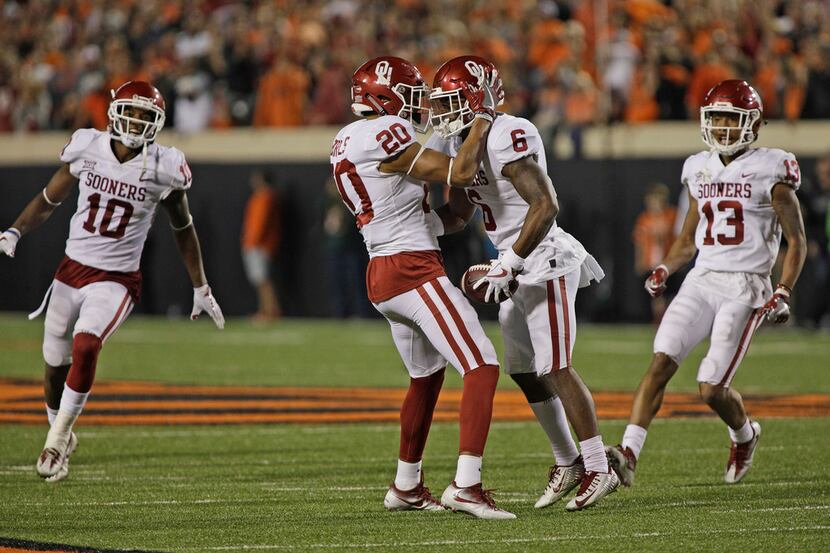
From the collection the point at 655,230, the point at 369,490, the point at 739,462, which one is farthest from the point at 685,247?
the point at 655,230

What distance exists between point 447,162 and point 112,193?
2186mm

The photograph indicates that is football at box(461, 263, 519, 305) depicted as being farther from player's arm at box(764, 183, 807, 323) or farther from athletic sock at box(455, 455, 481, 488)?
player's arm at box(764, 183, 807, 323)

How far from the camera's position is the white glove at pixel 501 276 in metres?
5.56

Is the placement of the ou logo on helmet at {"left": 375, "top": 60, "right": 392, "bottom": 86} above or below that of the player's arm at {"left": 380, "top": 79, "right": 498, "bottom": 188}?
above

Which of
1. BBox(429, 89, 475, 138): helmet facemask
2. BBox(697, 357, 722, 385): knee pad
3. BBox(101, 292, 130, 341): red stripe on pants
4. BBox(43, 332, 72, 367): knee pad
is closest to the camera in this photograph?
BBox(429, 89, 475, 138): helmet facemask

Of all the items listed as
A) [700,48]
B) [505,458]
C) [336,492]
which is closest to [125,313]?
[336,492]

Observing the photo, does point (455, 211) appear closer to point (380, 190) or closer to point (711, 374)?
point (380, 190)

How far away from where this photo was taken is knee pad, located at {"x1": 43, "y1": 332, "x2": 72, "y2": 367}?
7.16 meters

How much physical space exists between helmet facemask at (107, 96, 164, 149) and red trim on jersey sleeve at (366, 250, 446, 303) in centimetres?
179

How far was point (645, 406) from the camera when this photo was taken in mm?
6598

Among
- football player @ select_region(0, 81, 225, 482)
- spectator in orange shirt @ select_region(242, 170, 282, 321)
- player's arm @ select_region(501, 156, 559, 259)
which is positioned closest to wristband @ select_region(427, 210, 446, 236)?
player's arm @ select_region(501, 156, 559, 259)

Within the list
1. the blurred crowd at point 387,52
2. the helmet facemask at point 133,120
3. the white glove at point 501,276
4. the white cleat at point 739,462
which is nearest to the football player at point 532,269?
the white glove at point 501,276

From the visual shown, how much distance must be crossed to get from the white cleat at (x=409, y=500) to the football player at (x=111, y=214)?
1.72 meters

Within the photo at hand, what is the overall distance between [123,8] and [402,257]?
15.0 m
